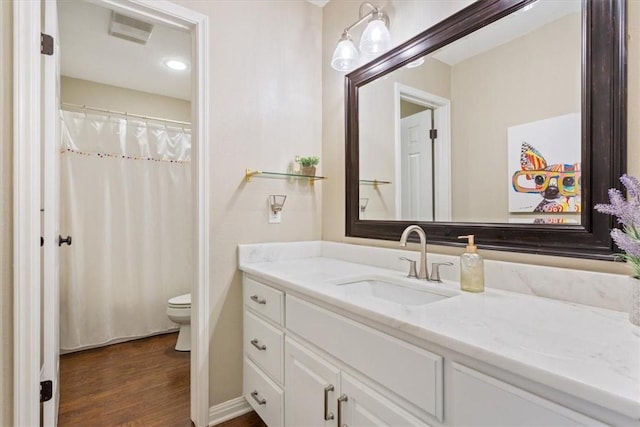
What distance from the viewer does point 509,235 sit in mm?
1140

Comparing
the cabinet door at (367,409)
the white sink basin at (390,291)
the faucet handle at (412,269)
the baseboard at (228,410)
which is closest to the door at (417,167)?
the faucet handle at (412,269)

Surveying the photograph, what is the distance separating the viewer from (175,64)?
2785 millimetres

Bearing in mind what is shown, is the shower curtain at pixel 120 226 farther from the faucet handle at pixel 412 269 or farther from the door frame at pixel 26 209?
the faucet handle at pixel 412 269

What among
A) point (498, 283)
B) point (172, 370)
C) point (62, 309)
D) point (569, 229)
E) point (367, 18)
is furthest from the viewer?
point (62, 309)

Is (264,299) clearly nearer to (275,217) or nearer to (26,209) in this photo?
(275,217)

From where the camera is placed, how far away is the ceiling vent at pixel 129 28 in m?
2.08

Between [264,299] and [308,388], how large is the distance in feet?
1.52

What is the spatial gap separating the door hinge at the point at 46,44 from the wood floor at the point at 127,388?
Result: 5.99 ft

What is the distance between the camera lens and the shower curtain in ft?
8.44

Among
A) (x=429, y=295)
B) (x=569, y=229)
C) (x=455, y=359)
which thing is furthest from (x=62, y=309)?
(x=569, y=229)

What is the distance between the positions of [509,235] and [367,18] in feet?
4.34

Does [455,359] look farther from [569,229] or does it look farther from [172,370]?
[172,370]

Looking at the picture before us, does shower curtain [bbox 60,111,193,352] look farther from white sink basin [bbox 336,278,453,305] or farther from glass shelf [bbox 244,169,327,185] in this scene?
white sink basin [bbox 336,278,453,305]

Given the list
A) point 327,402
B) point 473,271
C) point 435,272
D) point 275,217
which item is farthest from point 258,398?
point 473,271
